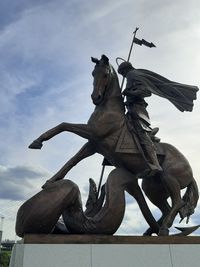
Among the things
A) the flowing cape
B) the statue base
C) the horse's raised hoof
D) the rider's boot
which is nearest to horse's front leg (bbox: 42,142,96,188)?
the rider's boot

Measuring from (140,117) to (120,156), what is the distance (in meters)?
0.85

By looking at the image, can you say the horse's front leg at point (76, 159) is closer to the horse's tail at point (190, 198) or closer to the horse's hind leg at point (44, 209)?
the horse's hind leg at point (44, 209)

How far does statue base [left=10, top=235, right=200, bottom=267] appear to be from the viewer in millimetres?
5008

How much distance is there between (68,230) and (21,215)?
2.86 feet

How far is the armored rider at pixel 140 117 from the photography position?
6.09 meters

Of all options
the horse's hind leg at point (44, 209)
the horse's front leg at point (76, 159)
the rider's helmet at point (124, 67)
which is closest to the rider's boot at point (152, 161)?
the horse's front leg at point (76, 159)

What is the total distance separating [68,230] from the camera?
231 inches

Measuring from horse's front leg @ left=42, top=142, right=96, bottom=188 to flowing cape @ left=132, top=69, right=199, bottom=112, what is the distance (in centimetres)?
168

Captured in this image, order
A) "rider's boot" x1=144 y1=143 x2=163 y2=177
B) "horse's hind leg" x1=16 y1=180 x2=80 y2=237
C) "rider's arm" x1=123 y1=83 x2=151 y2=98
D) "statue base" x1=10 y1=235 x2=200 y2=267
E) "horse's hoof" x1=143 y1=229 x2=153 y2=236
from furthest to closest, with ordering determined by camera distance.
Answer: "rider's arm" x1=123 y1=83 x2=151 y2=98 < "horse's hoof" x1=143 y1=229 x2=153 y2=236 < "rider's boot" x1=144 y1=143 x2=163 y2=177 < "horse's hind leg" x1=16 y1=180 x2=80 y2=237 < "statue base" x1=10 y1=235 x2=200 y2=267

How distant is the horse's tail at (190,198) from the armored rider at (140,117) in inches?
34.0

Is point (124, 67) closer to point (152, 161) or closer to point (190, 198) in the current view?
point (152, 161)

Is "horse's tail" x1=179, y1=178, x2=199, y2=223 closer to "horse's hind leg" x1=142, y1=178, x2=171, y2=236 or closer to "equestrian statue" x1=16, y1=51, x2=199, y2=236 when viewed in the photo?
"equestrian statue" x1=16, y1=51, x2=199, y2=236

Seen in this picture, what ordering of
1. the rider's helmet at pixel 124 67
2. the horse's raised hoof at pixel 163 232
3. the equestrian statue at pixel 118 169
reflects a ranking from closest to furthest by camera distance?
the equestrian statue at pixel 118 169 < the horse's raised hoof at pixel 163 232 < the rider's helmet at pixel 124 67

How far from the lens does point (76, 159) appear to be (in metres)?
6.43
